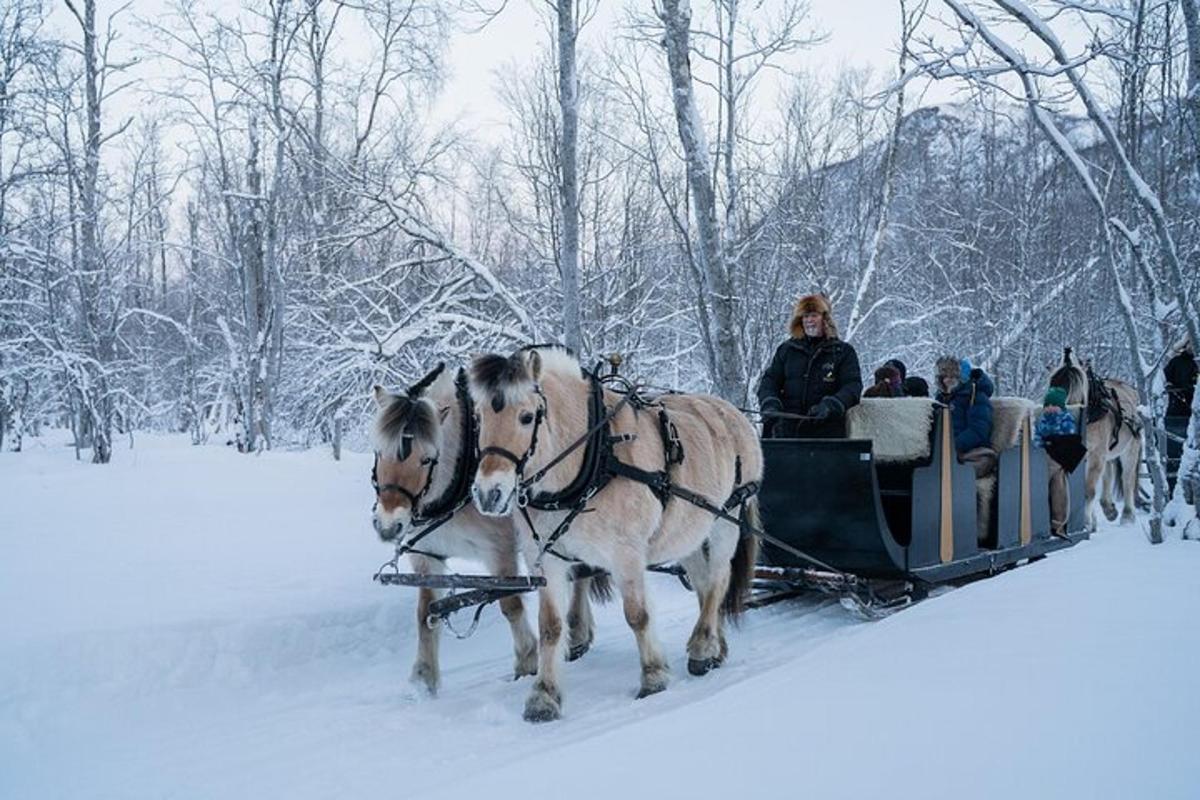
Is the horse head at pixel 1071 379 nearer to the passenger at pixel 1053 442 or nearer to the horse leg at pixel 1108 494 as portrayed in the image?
the passenger at pixel 1053 442

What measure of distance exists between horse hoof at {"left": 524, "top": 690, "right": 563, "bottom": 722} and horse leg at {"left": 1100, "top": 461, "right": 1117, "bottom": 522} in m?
8.97

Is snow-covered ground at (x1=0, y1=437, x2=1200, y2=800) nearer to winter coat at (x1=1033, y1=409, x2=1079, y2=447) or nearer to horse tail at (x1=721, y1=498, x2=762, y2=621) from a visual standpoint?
horse tail at (x1=721, y1=498, x2=762, y2=621)

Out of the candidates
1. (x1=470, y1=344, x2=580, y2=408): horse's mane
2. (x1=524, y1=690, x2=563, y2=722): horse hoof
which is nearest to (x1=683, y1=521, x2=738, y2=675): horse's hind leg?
(x1=524, y1=690, x2=563, y2=722): horse hoof

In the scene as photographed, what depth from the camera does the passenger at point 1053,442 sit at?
7.76m

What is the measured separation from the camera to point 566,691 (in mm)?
4512

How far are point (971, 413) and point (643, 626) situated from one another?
3.87m

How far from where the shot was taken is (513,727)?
13.3 ft

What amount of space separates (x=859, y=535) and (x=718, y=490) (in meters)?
1.18

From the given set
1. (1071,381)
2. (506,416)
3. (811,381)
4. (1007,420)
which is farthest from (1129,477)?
(506,416)

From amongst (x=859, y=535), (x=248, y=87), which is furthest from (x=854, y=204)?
(x=859, y=535)

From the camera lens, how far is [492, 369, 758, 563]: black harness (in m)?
4.07

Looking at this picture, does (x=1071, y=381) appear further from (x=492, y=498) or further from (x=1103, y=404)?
(x=492, y=498)

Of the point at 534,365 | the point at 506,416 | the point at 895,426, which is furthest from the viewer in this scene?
the point at 895,426

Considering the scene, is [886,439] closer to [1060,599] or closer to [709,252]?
[1060,599]
